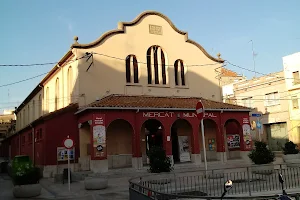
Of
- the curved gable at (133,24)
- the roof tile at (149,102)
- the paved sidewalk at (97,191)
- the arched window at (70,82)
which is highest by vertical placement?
the curved gable at (133,24)

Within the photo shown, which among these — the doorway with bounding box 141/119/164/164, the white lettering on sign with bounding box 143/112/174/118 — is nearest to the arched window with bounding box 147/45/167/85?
the doorway with bounding box 141/119/164/164

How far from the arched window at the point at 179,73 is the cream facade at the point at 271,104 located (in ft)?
39.0

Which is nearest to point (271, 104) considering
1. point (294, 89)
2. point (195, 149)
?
point (294, 89)

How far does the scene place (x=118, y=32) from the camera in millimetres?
25531

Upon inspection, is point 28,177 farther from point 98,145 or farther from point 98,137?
point 98,137

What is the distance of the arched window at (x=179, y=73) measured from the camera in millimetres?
28125

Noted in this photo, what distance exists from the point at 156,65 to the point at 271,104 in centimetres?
1658

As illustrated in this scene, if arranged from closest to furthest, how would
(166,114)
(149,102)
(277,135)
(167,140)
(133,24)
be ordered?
(167,140) → (166,114) → (149,102) → (133,24) → (277,135)

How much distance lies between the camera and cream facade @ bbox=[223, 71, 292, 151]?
114 feet

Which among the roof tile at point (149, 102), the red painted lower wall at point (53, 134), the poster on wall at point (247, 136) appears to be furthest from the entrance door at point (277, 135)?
the red painted lower wall at point (53, 134)

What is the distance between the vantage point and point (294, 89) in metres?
33.2

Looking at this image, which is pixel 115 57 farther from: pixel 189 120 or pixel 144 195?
pixel 144 195

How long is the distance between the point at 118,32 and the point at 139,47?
7.25 feet

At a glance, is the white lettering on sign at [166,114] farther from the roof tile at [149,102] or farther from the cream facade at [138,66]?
the cream facade at [138,66]
